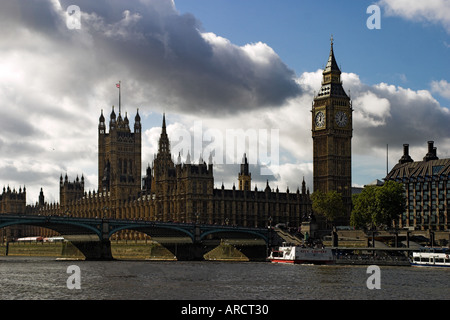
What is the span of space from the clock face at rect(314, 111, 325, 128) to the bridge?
44.3 m

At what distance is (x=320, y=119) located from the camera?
605 ft

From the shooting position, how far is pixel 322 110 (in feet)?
603

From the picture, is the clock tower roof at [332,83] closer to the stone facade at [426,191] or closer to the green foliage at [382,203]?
the stone facade at [426,191]

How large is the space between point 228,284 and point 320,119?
111828 millimetres

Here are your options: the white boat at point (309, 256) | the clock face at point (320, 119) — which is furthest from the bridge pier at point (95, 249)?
Result: the clock face at point (320, 119)

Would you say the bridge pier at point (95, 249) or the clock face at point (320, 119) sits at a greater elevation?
the clock face at point (320, 119)

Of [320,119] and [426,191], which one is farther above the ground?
[320,119]

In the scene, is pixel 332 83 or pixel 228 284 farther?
pixel 332 83

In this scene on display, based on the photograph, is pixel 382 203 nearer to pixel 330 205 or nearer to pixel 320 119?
pixel 330 205

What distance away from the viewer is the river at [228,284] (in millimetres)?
65625

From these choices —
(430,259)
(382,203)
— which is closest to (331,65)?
(382,203)
